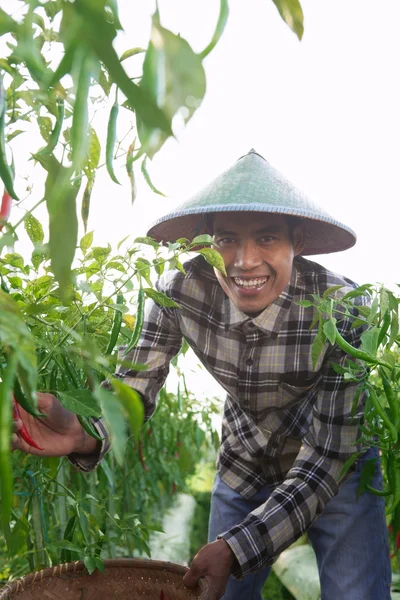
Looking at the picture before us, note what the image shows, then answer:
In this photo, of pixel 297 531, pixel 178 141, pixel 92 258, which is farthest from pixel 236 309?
pixel 178 141

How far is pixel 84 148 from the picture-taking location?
0.36 meters

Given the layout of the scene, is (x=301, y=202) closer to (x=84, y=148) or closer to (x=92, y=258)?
(x=92, y=258)

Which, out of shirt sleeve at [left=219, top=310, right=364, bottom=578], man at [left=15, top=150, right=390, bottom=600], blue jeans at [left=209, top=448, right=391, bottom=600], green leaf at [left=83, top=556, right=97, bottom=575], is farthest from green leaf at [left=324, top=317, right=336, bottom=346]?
blue jeans at [left=209, top=448, right=391, bottom=600]

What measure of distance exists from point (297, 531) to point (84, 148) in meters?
1.13

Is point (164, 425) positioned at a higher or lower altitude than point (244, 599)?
higher

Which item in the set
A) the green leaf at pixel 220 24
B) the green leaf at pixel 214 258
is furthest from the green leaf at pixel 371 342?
the green leaf at pixel 220 24

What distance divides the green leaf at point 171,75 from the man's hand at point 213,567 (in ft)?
Result: 3.14

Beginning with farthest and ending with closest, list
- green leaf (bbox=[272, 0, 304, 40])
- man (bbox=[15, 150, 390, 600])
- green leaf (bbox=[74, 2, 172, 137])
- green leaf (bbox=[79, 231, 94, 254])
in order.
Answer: man (bbox=[15, 150, 390, 600]), green leaf (bbox=[79, 231, 94, 254]), green leaf (bbox=[272, 0, 304, 40]), green leaf (bbox=[74, 2, 172, 137])

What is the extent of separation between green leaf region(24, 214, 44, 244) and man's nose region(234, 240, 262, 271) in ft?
1.72

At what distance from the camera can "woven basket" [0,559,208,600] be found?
1.09 meters

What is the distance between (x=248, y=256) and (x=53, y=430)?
19.1 inches

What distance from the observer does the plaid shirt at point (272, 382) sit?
4.51 ft

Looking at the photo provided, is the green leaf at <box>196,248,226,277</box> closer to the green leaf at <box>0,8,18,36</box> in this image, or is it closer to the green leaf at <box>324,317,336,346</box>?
the green leaf at <box>324,317,336,346</box>

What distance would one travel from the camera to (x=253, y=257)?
1.36 meters
